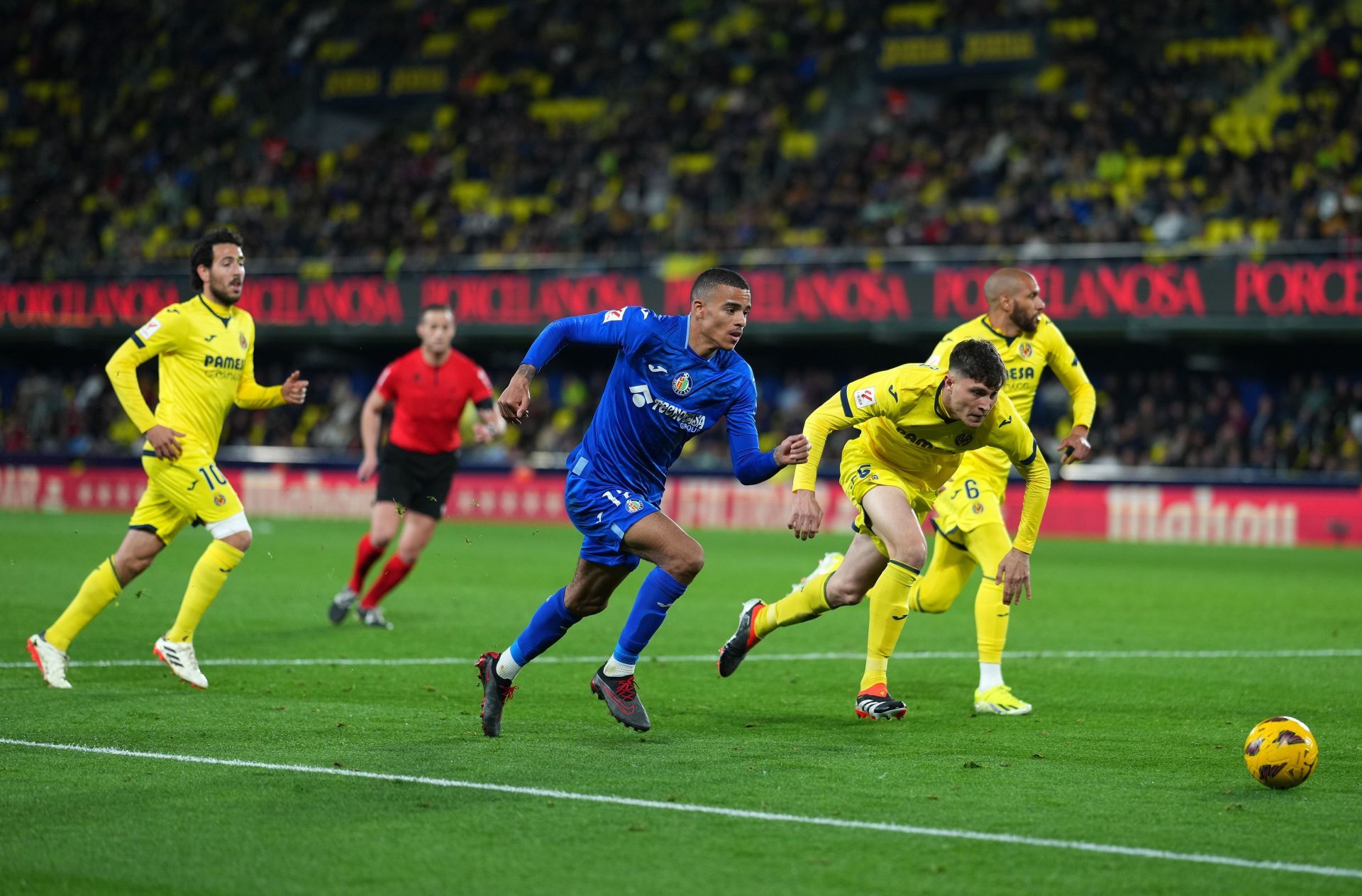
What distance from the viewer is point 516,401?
6.42 meters

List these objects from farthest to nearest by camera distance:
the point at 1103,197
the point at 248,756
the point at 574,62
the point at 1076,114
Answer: the point at 574,62
the point at 1076,114
the point at 1103,197
the point at 248,756

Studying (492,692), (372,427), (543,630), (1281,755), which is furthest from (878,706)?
(372,427)

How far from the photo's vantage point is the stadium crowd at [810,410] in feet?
81.1

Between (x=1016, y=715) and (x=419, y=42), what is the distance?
3387 cm

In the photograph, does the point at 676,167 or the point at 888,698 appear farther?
the point at 676,167

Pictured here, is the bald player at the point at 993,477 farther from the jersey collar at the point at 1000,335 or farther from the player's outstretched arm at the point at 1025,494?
the player's outstretched arm at the point at 1025,494

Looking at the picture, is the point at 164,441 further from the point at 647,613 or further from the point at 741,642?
the point at 741,642

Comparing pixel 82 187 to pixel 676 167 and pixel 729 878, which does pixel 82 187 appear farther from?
pixel 729 878

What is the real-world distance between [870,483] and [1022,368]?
1.48m

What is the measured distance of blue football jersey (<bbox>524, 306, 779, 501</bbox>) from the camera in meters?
7.08

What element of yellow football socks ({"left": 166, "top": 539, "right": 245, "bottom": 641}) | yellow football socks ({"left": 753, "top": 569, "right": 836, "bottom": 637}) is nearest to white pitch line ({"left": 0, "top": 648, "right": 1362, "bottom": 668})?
yellow football socks ({"left": 166, "top": 539, "right": 245, "bottom": 641})

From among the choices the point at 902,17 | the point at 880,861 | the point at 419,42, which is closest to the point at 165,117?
the point at 419,42

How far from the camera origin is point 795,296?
27.6m

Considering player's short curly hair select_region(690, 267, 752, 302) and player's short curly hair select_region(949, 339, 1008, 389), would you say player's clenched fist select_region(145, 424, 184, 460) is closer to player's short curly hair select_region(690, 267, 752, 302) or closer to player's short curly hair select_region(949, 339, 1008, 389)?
player's short curly hair select_region(690, 267, 752, 302)
